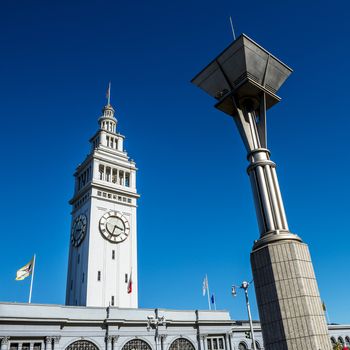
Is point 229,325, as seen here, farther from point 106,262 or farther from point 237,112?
point 237,112

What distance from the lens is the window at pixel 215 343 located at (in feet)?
182

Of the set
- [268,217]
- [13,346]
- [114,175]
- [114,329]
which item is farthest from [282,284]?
[114,175]

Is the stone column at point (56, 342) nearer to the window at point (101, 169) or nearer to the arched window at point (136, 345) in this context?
the arched window at point (136, 345)

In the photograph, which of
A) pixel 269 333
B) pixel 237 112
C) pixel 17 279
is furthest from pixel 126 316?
pixel 237 112

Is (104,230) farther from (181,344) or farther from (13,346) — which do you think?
(13,346)

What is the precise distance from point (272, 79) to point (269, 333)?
2230 cm

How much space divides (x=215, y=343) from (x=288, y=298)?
35.6 meters

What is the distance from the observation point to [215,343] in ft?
184

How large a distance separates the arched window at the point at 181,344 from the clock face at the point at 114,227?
61.6ft

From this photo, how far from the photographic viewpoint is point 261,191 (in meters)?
29.9

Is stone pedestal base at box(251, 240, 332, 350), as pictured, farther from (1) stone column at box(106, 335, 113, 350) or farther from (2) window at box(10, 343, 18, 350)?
(2) window at box(10, 343, 18, 350)

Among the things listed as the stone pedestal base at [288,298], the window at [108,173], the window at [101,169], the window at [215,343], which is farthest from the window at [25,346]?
the window at [108,173]

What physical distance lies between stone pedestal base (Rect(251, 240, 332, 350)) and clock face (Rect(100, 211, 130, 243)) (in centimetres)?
3845

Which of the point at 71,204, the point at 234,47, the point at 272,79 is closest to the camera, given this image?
the point at 234,47
